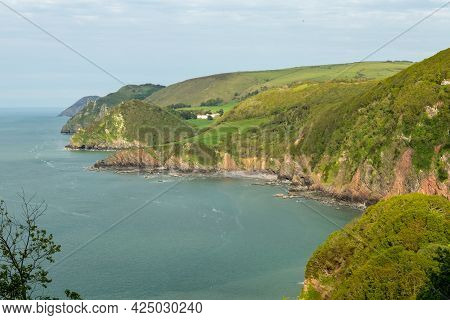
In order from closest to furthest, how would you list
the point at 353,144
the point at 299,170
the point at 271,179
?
the point at 353,144, the point at 299,170, the point at 271,179

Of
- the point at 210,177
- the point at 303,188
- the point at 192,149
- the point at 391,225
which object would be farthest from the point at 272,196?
the point at 391,225

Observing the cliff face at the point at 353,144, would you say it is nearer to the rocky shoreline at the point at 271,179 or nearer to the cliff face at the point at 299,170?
the cliff face at the point at 299,170

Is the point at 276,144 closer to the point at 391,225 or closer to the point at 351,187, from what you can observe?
the point at 351,187

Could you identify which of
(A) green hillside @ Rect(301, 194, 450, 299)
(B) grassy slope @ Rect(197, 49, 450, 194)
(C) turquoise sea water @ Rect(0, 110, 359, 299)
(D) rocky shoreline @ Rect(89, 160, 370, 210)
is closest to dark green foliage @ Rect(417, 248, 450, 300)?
(A) green hillside @ Rect(301, 194, 450, 299)

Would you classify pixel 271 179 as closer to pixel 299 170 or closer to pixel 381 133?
pixel 299 170

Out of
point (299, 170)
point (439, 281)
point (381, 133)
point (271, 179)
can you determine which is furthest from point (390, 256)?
point (271, 179)

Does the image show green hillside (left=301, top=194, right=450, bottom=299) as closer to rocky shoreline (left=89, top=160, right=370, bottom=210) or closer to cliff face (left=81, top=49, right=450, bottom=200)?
cliff face (left=81, top=49, right=450, bottom=200)

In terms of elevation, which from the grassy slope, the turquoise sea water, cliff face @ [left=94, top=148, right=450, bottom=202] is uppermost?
the grassy slope
